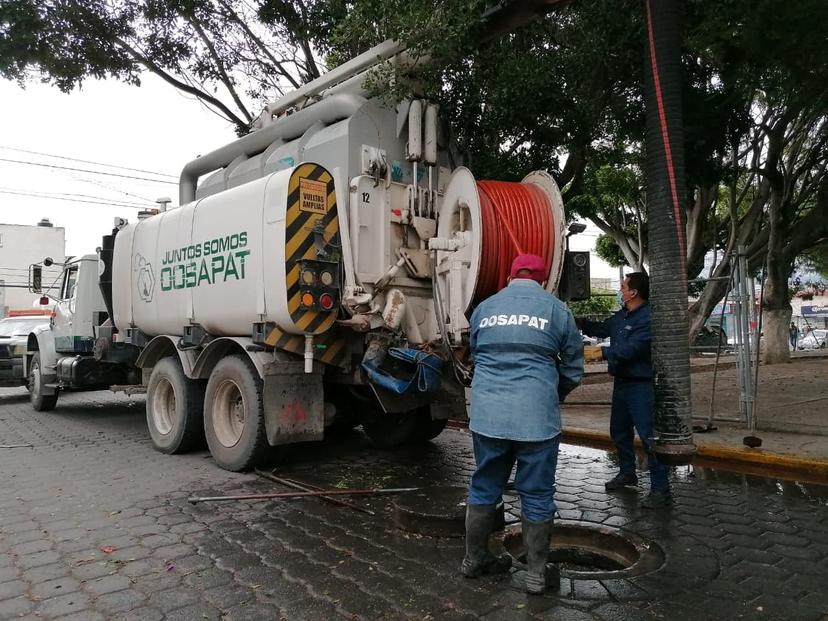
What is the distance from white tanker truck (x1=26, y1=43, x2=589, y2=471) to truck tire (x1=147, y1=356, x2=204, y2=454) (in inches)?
0.7

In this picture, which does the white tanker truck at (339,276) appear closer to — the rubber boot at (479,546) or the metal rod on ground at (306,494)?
the metal rod on ground at (306,494)

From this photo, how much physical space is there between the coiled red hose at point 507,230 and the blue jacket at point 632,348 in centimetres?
88

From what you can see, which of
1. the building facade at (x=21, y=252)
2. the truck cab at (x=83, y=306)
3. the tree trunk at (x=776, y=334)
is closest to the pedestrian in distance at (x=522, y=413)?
the truck cab at (x=83, y=306)

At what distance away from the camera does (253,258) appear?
568 centimetres

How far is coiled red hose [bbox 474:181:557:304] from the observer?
5344 millimetres

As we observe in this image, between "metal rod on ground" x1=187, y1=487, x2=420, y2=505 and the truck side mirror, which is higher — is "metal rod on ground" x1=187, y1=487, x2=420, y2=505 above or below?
below

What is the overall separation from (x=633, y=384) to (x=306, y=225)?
119 inches

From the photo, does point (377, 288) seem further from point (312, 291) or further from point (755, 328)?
point (755, 328)

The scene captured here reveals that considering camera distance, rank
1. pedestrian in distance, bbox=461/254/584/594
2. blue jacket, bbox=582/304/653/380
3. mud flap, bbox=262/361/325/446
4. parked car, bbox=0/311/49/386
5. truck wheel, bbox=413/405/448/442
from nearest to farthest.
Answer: pedestrian in distance, bbox=461/254/584/594 → blue jacket, bbox=582/304/653/380 → mud flap, bbox=262/361/325/446 → truck wheel, bbox=413/405/448/442 → parked car, bbox=0/311/49/386

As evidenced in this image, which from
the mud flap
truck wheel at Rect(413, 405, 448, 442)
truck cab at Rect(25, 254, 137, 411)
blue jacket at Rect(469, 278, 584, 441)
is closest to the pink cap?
blue jacket at Rect(469, 278, 584, 441)

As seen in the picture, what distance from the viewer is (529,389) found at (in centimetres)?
335

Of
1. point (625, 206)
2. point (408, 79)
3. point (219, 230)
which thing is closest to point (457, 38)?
point (408, 79)

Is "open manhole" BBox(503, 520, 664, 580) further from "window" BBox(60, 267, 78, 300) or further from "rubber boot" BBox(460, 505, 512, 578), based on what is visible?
"window" BBox(60, 267, 78, 300)

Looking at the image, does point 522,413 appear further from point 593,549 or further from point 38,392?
point 38,392
